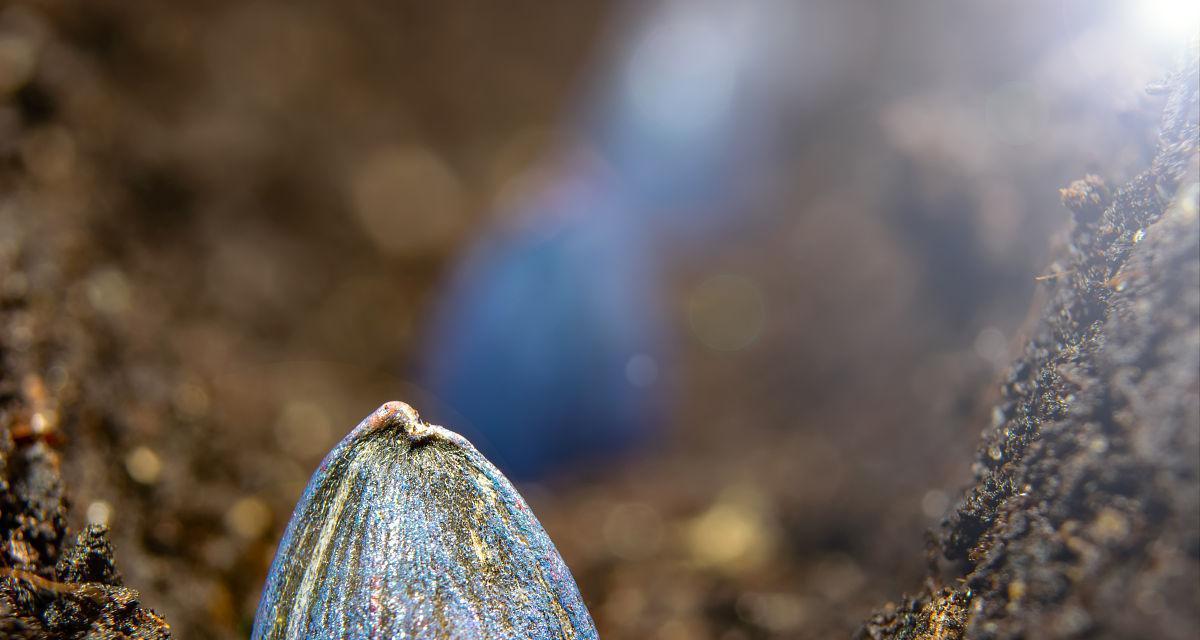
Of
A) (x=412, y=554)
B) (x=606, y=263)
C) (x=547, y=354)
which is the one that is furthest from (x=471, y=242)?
(x=412, y=554)

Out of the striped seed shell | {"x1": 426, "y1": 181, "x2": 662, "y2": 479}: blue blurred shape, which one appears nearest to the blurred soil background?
{"x1": 426, "y1": 181, "x2": 662, "y2": 479}: blue blurred shape

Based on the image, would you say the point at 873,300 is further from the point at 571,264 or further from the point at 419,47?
the point at 419,47

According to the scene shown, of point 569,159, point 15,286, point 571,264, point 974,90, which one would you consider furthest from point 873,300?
point 15,286

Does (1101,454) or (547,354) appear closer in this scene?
(1101,454)

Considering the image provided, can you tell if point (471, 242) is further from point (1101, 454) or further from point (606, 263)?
point (1101, 454)

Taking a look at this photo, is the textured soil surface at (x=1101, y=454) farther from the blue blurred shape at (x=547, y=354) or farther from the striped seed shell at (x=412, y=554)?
the blue blurred shape at (x=547, y=354)

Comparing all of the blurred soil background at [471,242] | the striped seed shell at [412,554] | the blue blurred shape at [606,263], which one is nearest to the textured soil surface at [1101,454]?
the blurred soil background at [471,242]
